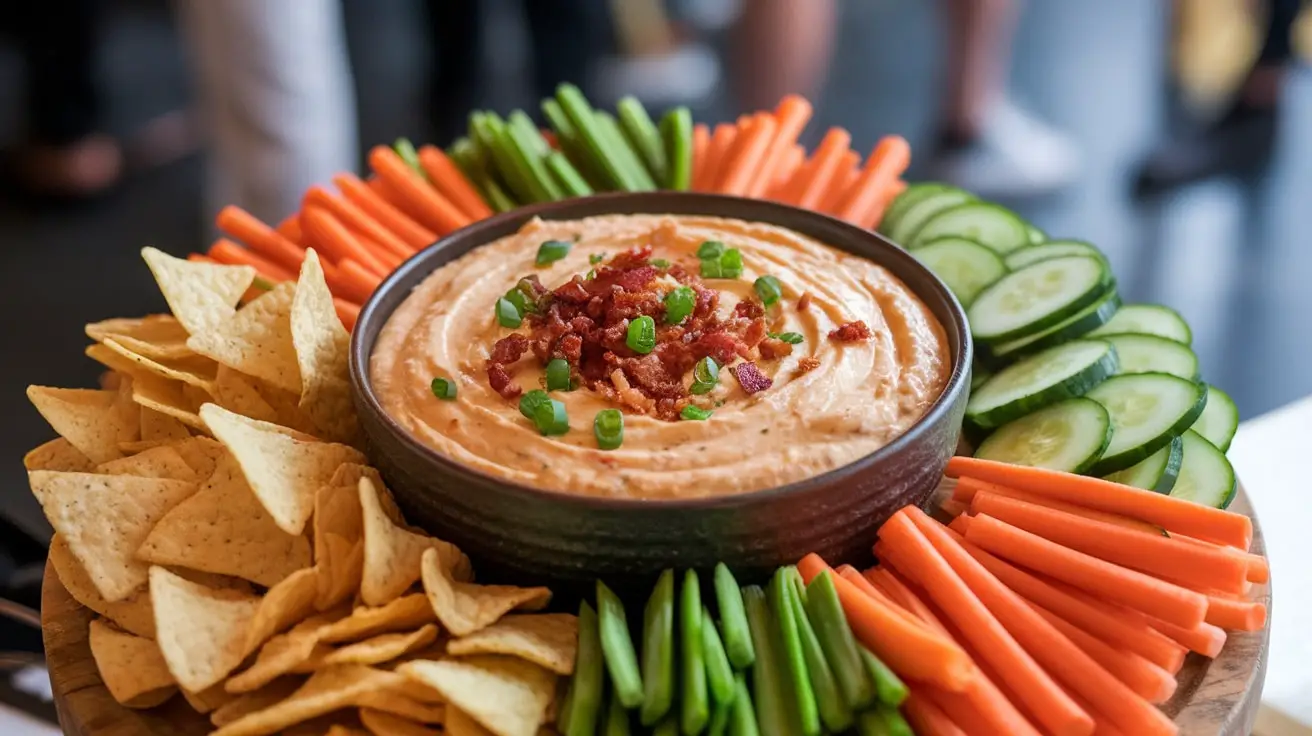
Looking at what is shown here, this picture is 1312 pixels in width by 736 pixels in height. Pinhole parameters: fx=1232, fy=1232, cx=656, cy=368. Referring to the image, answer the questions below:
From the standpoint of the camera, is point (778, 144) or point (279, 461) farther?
point (778, 144)

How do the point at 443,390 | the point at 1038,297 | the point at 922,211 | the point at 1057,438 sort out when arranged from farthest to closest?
the point at 922,211, the point at 1038,297, the point at 1057,438, the point at 443,390

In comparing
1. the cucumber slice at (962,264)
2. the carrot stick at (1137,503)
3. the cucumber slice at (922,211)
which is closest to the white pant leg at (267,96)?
the cucumber slice at (922,211)

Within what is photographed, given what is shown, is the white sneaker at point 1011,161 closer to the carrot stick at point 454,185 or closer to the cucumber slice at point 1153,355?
the carrot stick at point 454,185

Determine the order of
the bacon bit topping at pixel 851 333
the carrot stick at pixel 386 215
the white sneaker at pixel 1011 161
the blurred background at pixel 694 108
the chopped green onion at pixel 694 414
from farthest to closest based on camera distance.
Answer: the white sneaker at pixel 1011 161, the blurred background at pixel 694 108, the carrot stick at pixel 386 215, the bacon bit topping at pixel 851 333, the chopped green onion at pixel 694 414

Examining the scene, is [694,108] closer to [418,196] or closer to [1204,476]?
[418,196]

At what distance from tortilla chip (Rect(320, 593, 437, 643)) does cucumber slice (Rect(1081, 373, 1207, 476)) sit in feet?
5.01

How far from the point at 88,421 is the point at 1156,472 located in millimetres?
2517

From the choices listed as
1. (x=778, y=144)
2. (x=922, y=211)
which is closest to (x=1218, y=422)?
(x=922, y=211)

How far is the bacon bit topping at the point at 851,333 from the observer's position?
289 centimetres

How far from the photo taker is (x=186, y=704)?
250 centimetres

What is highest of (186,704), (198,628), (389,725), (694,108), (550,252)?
(550,252)

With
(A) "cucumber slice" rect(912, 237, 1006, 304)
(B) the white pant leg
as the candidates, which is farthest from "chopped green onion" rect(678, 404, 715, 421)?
(B) the white pant leg

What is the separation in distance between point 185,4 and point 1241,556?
553 centimetres

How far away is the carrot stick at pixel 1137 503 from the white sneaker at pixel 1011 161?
502 cm
